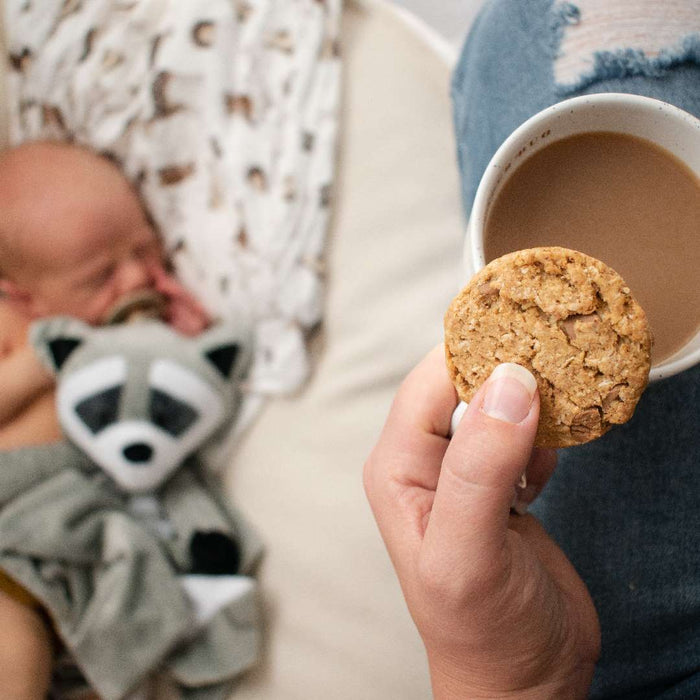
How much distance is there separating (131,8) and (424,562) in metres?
1.28

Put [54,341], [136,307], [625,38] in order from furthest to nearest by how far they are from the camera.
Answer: [136,307] → [54,341] → [625,38]

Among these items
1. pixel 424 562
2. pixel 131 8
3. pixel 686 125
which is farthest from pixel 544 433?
pixel 131 8

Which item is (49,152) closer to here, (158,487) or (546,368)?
(158,487)

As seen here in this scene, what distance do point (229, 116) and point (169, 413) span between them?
61cm

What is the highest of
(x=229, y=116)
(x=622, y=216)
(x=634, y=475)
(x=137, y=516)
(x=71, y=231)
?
(x=622, y=216)

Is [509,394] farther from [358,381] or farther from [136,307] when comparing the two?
[136,307]

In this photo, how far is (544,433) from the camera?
1.76ft

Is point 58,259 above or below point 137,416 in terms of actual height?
above

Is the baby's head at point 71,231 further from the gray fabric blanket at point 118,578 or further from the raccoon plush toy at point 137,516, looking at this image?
the gray fabric blanket at point 118,578

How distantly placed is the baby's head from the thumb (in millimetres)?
1005

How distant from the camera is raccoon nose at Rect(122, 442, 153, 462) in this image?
118cm

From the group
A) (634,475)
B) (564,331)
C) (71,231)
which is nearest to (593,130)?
(564,331)

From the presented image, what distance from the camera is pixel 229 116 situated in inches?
51.3

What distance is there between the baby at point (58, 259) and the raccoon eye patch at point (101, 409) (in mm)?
159
